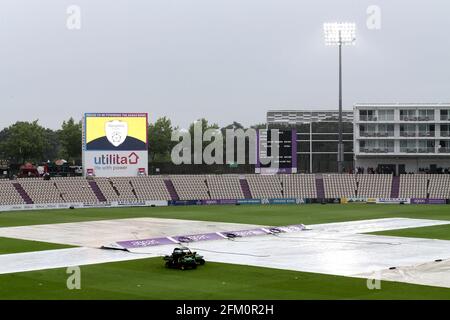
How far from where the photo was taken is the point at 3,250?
44.0 m

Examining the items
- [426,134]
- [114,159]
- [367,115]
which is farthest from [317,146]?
[114,159]

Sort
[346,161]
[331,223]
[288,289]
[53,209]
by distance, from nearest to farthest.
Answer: [288,289]
[331,223]
[53,209]
[346,161]

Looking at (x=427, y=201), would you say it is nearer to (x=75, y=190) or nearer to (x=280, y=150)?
(x=280, y=150)

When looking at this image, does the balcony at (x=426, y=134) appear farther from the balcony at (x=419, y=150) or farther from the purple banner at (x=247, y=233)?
the purple banner at (x=247, y=233)

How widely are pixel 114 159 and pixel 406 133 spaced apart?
167 ft

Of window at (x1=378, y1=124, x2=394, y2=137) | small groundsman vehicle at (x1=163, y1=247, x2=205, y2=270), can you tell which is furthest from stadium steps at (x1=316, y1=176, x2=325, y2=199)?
small groundsman vehicle at (x1=163, y1=247, x2=205, y2=270)

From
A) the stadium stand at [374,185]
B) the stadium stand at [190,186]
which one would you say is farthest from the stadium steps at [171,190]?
the stadium stand at [374,185]

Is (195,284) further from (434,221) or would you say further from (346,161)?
(346,161)

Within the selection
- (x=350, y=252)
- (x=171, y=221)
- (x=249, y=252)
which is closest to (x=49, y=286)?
(x=249, y=252)

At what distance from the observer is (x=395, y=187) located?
94.9 metres

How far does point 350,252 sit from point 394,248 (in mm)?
3553

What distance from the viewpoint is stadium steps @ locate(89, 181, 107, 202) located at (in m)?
88.1

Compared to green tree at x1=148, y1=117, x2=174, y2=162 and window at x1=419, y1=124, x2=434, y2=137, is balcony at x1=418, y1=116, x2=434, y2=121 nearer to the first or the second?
window at x1=419, y1=124, x2=434, y2=137

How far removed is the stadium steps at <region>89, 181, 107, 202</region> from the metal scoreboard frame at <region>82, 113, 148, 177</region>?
2.97 meters
